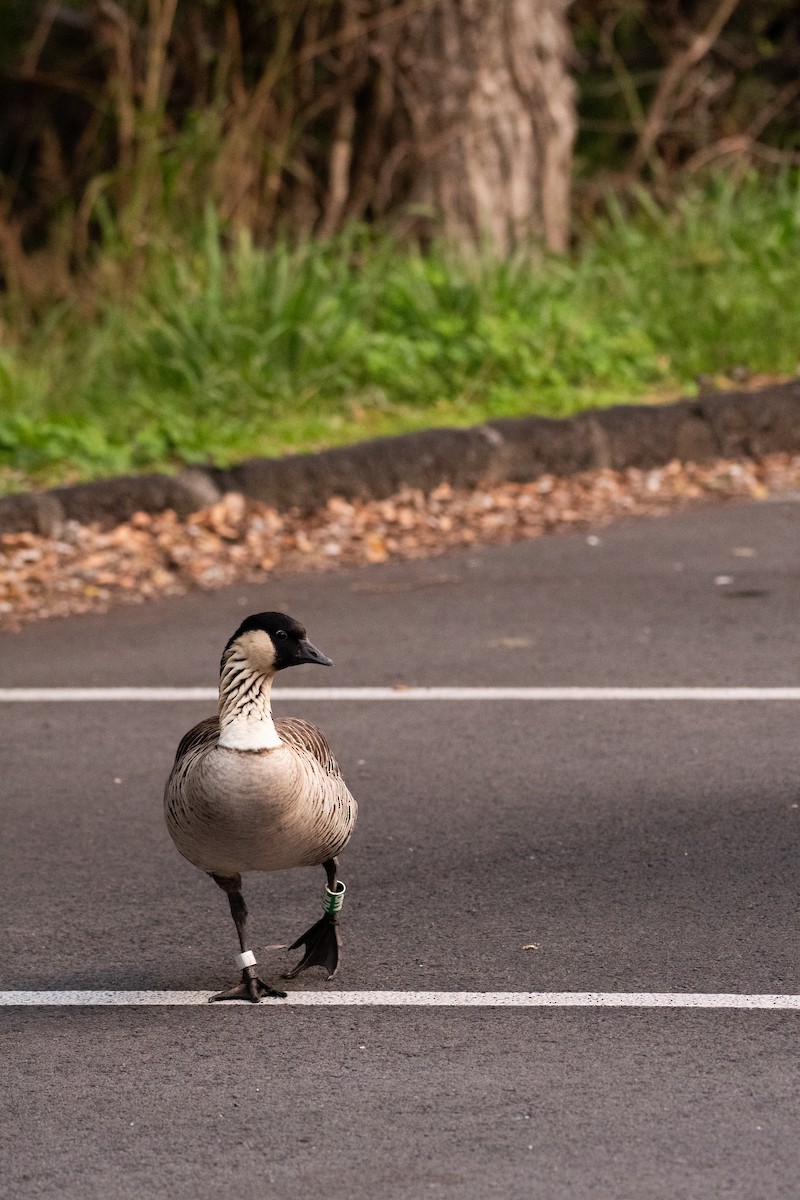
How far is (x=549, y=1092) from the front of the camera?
3.99 m

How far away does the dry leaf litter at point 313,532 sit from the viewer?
8.88m

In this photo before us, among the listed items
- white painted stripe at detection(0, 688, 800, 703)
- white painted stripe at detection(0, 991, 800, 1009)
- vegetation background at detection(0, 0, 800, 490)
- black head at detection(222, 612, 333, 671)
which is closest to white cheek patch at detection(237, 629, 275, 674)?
black head at detection(222, 612, 333, 671)

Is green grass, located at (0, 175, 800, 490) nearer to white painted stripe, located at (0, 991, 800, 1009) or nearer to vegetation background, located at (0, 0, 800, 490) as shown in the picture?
vegetation background, located at (0, 0, 800, 490)

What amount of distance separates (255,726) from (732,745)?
2640mm

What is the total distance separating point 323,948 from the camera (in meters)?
4.72

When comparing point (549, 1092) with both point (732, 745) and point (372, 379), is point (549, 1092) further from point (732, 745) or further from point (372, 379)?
point (372, 379)

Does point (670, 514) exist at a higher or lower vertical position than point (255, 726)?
lower

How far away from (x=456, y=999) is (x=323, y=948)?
402mm

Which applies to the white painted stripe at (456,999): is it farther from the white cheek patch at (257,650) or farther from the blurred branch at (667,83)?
the blurred branch at (667,83)

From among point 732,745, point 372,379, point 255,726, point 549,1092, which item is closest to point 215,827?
point 255,726

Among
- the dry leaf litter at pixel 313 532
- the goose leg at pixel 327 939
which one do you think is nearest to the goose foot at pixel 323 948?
the goose leg at pixel 327 939

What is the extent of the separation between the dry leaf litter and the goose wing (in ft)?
13.3

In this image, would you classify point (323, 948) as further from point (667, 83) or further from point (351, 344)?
point (667, 83)

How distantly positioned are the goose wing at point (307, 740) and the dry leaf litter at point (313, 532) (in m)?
4.04
